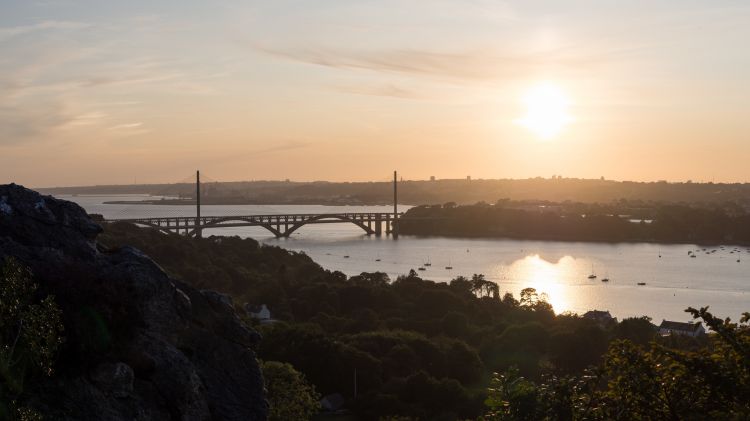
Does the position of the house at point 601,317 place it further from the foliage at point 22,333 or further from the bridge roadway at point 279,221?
the bridge roadway at point 279,221

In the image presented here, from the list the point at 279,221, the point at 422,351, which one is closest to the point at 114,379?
the point at 422,351

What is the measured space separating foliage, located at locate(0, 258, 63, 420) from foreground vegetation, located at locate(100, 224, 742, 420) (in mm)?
2114

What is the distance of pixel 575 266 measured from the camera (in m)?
35.8

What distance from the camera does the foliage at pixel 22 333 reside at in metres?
3.62

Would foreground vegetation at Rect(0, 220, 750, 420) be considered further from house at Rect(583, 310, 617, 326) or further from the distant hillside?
the distant hillside

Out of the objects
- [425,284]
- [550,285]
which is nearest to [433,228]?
[550,285]

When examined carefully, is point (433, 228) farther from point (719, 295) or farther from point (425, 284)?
point (425, 284)

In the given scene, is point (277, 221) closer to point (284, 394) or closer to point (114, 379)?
point (284, 394)

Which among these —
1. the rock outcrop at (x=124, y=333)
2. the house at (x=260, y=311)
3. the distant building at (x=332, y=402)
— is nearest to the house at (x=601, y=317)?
the house at (x=260, y=311)

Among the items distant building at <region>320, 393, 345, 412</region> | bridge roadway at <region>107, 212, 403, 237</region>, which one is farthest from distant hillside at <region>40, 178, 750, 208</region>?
distant building at <region>320, 393, 345, 412</region>

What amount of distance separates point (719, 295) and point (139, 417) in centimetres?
2583

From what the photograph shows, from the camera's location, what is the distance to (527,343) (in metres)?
13.4

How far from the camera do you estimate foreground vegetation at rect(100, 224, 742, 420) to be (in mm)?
4297

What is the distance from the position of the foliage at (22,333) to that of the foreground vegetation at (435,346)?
2.11 m
